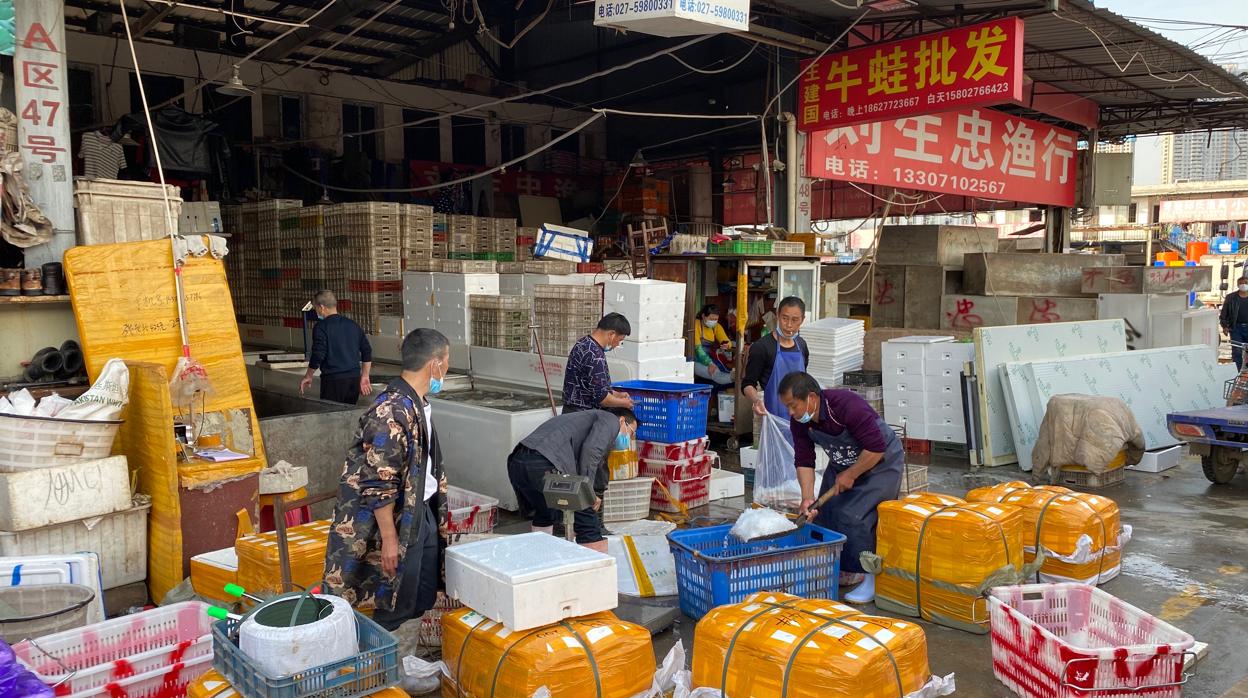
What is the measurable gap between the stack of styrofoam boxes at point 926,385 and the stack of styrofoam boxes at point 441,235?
6.26m

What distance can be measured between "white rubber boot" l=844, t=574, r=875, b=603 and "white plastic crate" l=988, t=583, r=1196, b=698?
3.98ft

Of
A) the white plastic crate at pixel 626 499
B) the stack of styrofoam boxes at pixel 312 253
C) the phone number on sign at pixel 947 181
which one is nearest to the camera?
the white plastic crate at pixel 626 499

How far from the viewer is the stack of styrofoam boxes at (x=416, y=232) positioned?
1164 centimetres

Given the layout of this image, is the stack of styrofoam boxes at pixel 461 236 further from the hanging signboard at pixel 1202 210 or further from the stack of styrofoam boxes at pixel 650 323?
the hanging signboard at pixel 1202 210

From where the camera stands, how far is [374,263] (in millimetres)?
11367

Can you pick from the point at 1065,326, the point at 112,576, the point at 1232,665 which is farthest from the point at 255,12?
the point at 1232,665

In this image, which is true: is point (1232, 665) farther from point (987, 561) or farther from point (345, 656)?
point (345, 656)

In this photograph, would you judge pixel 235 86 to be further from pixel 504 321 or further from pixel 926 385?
pixel 926 385

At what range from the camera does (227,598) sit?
16.6 feet

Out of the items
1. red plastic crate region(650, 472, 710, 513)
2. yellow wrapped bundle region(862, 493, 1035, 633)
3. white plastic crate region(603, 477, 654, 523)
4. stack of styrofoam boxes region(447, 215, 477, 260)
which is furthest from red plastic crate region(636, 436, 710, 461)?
stack of styrofoam boxes region(447, 215, 477, 260)

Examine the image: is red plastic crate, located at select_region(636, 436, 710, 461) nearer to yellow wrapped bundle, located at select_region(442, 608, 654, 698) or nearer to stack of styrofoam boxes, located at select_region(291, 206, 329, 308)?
yellow wrapped bundle, located at select_region(442, 608, 654, 698)

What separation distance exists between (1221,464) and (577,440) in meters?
7.20

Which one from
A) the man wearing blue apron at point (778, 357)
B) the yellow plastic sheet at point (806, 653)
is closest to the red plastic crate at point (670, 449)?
the man wearing blue apron at point (778, 357)

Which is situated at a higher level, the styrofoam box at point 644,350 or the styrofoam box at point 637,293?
the styrofoam box at point 637,293
